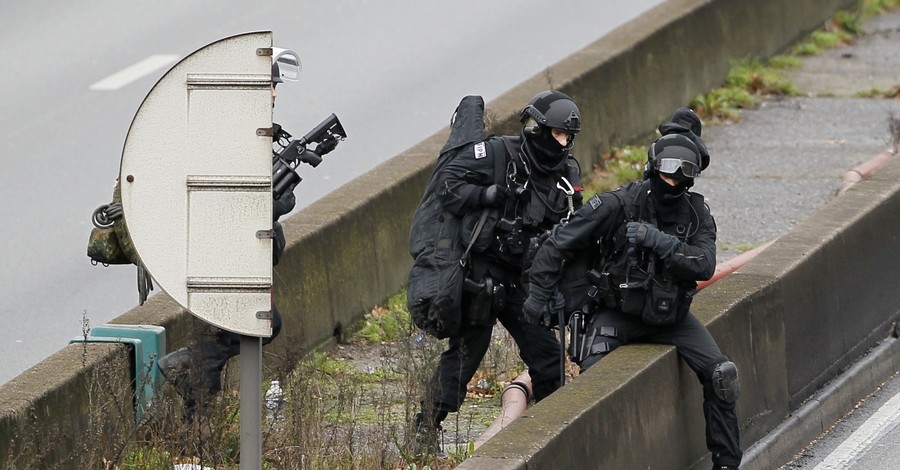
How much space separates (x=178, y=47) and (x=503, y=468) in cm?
1018

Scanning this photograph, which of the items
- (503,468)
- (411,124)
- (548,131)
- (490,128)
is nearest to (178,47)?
(411,124)

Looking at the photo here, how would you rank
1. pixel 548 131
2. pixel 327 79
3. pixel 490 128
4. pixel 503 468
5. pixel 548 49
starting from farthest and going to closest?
pixel 548 49 → pixel 327 79 → pixel 490 128 → pixel 548 131 → pixel 503 468

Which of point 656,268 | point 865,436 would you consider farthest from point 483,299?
point 865,436

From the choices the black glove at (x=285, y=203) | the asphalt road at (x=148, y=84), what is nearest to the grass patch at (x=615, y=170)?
the asphalt road at (x=148, y=84)

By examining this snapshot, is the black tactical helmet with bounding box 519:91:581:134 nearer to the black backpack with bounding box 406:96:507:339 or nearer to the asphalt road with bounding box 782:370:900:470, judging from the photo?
the black backpack with bounding box 406:96:507:339

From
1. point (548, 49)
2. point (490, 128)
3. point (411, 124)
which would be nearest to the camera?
point (490, 128)

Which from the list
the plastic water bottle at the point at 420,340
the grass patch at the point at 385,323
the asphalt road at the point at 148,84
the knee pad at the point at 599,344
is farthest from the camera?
the asphalt road at the point at 148,84

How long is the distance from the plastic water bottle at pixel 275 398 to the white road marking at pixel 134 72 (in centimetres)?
731

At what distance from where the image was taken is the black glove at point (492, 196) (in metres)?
7.99

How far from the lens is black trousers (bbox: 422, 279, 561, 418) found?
8289 mm

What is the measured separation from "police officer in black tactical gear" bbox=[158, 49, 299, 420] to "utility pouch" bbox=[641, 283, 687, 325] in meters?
1.69

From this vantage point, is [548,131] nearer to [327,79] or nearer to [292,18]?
[327,79]

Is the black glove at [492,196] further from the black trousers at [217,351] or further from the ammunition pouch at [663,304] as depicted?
the black trousers at [217,351]

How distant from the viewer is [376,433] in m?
7.77
